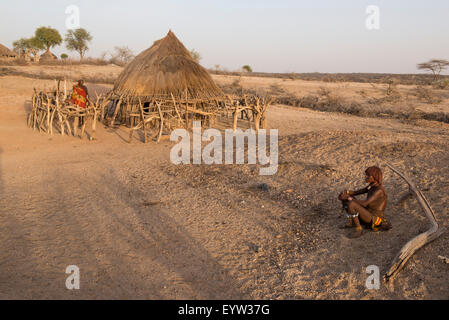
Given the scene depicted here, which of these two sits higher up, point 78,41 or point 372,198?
point 78,41

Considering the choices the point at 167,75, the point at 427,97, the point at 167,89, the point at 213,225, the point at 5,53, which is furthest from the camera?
the point at 5,53

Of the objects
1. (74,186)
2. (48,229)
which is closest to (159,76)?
(74,186)

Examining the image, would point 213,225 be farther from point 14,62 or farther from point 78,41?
point 78,41

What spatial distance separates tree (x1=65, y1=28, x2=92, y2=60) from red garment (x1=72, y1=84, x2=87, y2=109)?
3346 cm

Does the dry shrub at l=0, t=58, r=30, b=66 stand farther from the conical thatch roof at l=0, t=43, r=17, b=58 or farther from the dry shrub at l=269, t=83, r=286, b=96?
the dry shrub at l=269, t=83, r=286, b=96

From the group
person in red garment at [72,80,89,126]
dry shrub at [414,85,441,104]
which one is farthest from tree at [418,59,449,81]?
person in red garment at [72,80,89,126]

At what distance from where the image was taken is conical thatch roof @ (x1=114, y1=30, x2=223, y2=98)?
1110 cm

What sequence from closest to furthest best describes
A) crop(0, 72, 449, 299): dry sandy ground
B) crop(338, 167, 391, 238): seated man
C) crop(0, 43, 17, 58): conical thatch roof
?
crop(0, 72, 449, 299): dry sandy ground, crop(338, 167, 391, 238): seated man, crop(0, 43, 17, 58): conical thatch roof

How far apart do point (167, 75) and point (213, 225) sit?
24.8ft

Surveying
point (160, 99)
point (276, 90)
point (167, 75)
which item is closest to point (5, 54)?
point (276, 90)

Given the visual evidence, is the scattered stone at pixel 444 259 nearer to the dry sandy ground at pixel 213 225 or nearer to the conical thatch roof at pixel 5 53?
the dry sandy ground at pixel 213 225

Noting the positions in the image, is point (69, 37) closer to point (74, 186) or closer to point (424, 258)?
point (74, 186)

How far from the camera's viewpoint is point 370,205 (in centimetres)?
410

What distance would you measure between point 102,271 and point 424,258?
331 centimetres
